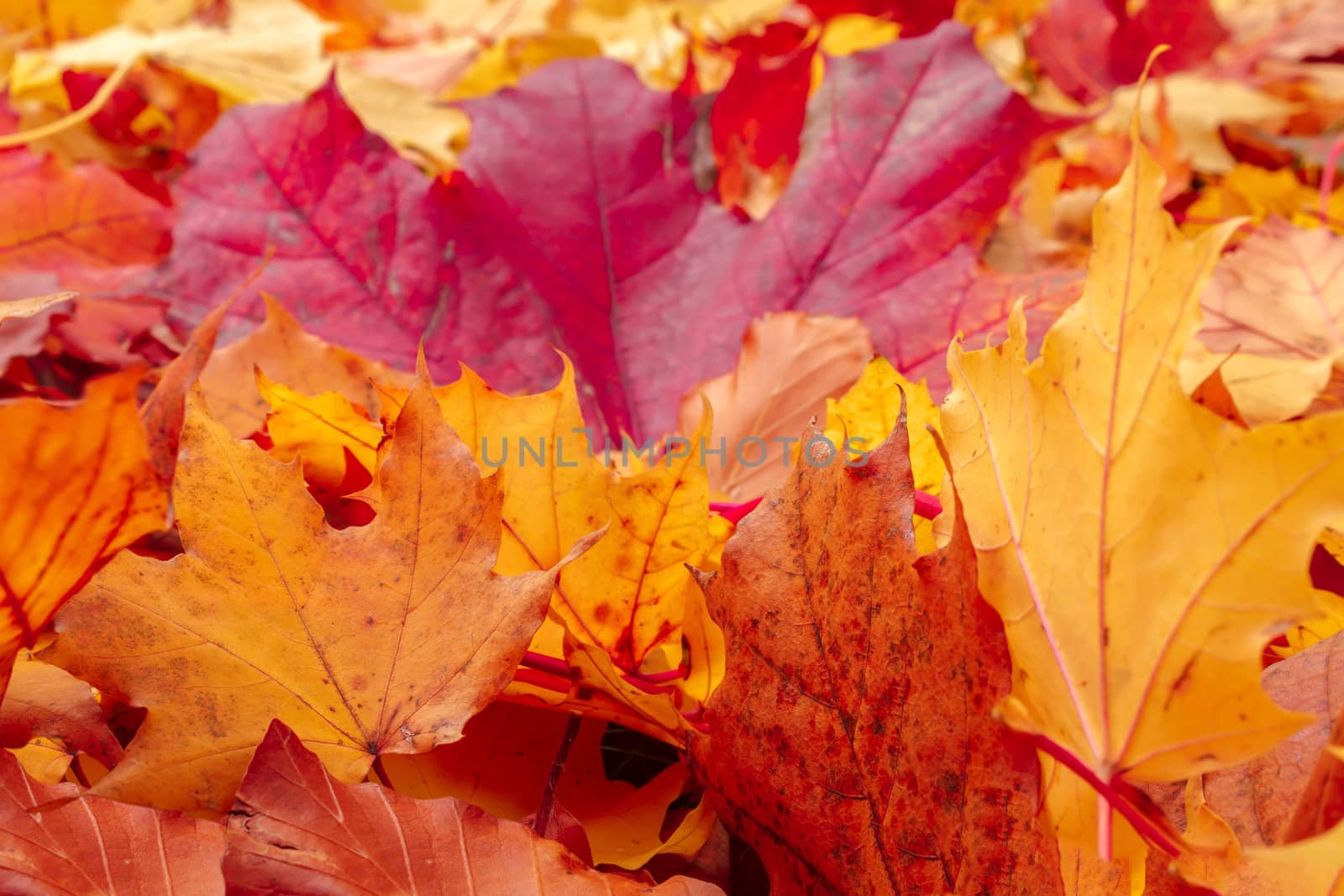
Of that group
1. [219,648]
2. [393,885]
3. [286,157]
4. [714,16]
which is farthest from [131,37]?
[393,885]

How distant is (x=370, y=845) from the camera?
0.28 m

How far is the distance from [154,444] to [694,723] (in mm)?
261

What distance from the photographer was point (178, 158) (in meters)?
0.82

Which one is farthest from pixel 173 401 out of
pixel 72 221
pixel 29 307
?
pixel 72 221

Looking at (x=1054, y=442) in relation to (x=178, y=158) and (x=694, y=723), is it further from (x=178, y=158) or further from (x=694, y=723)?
(x=178, y=158)

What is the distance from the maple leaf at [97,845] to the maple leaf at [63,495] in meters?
0.04

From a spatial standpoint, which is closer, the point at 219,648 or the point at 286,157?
the point at 219,648

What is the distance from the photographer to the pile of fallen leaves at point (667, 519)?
262 millimetres

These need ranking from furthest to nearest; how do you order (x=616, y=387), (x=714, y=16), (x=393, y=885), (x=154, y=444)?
(x=714, y=16)
(x=616, y=387)
(x=154, y=444)
(x=393, y=885)

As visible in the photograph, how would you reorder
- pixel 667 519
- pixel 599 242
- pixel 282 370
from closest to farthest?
pixel 667 519 < pixel 282 370 < pixel 599 242

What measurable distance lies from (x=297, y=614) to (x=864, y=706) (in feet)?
0.60

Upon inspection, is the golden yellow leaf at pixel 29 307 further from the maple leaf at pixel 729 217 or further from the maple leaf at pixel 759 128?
the maple leaf at pixel 759 128

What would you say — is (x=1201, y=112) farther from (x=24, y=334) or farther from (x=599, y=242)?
(x=24, y=334)

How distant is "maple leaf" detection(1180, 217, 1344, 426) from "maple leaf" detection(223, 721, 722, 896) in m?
0.34
